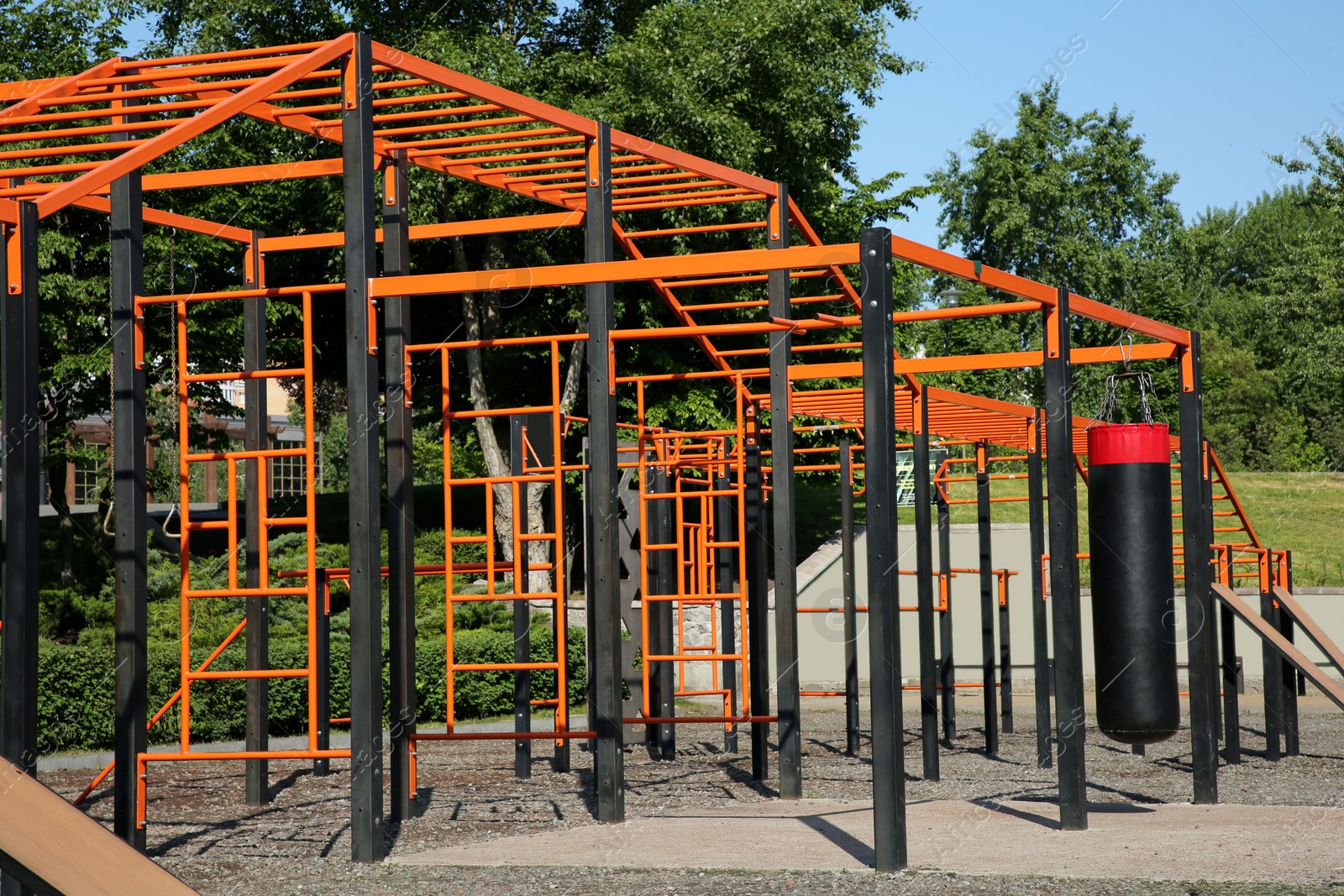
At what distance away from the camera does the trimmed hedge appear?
1122cm

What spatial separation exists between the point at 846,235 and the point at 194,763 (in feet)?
54.4

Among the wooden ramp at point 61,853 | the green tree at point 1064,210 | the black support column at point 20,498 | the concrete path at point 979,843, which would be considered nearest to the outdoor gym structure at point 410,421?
the black support column at point 20,498

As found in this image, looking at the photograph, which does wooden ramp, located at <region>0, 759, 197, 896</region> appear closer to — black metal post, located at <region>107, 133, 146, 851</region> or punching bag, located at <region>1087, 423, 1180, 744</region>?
black metal post, located at <region>107, 133, 146, 851</region>

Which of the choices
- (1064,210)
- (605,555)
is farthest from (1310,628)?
(1064,210)

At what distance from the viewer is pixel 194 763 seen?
416 inches

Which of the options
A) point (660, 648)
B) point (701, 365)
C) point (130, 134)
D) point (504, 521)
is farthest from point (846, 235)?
point (130, 134)

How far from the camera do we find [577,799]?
8.42 meters

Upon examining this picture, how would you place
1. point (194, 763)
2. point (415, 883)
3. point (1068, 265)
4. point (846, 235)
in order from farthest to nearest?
point (1068, 265) → point (846, 235) → point (194, 763) → point (415, 883)

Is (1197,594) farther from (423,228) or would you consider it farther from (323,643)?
(423,228)

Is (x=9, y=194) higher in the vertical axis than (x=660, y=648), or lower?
higher

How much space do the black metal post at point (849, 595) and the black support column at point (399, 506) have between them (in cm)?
327

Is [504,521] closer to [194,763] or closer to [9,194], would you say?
[194,763]

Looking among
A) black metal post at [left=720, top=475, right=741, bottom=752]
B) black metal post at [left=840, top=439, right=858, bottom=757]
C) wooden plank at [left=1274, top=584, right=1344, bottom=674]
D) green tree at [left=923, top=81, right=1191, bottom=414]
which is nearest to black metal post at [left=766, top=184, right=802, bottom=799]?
black metal post at [left=840, top=439, right=858, bottom=757]

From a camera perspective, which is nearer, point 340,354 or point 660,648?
point 660,648
